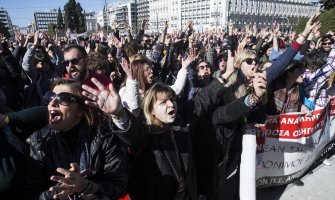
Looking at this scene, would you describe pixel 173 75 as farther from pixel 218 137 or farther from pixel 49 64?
pixel 218 137

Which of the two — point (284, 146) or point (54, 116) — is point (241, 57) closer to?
point (284, 146)

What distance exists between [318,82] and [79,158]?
13.3 feet

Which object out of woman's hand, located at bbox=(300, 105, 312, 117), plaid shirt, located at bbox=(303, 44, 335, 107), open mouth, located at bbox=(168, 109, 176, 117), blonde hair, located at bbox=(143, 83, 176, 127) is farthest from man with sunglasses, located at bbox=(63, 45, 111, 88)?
plaid shirt, located at bbox=(303, 44, 335, 107)

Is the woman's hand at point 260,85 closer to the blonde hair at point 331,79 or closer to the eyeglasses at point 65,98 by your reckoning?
the eyeglasses at point 65,98

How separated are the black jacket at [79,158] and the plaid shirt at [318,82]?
11.3 feet

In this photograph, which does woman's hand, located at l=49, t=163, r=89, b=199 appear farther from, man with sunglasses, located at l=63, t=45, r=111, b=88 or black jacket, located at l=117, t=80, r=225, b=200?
man with sunglasses, located at l=63, t=45, r=111, b=88

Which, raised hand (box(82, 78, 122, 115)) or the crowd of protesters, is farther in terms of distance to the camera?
the crowd of protesters

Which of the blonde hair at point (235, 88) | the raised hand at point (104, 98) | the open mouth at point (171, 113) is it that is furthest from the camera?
the blonde hair at point (235, 88)

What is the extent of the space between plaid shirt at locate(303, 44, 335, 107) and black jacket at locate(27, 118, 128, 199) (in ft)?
11.3

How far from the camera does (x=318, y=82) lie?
4590mm

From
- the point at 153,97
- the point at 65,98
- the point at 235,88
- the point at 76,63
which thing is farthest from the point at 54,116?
the point at 235,88

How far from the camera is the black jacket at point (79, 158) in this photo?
6.27ft

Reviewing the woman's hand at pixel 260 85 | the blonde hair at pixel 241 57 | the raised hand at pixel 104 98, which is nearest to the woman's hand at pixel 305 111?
the blonde hair at pixel 241 57

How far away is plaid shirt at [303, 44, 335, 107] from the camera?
4406 mm
